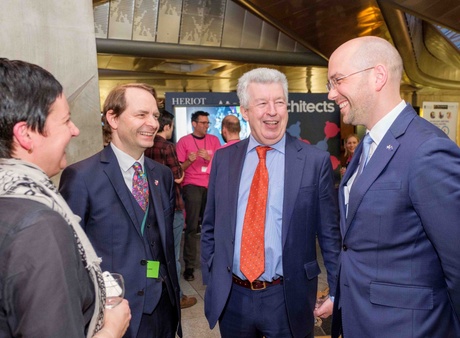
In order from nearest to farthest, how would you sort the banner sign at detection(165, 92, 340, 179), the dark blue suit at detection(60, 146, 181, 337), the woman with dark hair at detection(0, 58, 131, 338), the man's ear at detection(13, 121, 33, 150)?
the woman with dark hair at detection(0, 58, 131, 338) → the man's ear at detection(13, 121, 33, 150) → the dark blue suit at detection(60, 146, 181, 337) → the banner sign at detection(165, 92, 340, 179)

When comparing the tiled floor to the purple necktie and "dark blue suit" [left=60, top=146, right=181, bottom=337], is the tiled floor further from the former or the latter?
the purple necktie

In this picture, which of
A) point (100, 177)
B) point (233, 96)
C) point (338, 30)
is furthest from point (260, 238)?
point (338, 30)

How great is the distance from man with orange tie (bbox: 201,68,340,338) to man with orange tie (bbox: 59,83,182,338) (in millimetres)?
269

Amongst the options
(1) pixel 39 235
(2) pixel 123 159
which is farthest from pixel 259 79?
(1) pixel 39 235

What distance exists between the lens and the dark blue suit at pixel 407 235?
1313 millimetres

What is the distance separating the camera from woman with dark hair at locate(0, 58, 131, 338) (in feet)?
2.67

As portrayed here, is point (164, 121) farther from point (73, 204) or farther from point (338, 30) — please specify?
point (338, 30)

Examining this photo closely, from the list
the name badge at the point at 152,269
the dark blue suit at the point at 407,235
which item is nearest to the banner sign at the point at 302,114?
the name badge at the point at 152,269

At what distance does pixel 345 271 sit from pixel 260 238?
18.4 inches

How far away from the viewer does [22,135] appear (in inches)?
38.6

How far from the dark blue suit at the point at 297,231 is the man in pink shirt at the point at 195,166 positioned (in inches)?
122

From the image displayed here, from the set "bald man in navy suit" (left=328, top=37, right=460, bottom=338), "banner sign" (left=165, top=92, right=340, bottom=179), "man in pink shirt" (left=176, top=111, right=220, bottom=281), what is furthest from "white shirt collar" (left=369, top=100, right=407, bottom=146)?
"banner sign" (left=165, top=92, right=340, bottom=179)

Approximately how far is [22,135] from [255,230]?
1205 millimetres

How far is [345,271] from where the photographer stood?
5.18ft
